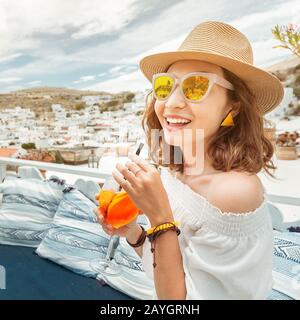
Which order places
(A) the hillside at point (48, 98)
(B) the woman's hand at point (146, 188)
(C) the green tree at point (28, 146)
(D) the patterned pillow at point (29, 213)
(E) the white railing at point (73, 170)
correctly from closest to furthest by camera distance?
(B) the woman's hand at point (146, 188) < (E) the white railing at point (73, 170) < (D) the patterned pillow at point (29, 213) < (A) the hillside at point (48, 98) < (C) the green tree at point (28, 146)

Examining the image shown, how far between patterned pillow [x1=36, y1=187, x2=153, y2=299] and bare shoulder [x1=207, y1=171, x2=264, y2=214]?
78 centimetres

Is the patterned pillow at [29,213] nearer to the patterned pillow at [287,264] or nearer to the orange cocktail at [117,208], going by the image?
the patterned pillow at [287,264]

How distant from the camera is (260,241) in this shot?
0.62 m

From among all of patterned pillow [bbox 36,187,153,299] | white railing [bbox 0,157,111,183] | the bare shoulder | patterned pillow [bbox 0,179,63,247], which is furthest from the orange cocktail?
patterned pillow [bbox 0,179,63,247]

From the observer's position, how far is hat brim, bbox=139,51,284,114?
0.64m

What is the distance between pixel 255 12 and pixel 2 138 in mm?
1922

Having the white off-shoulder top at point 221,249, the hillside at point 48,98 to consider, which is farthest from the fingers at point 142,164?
the hillside at point 48,98

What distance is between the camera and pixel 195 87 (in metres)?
0.63

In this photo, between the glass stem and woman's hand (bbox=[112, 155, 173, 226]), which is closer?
woman's hand (bbox=[112, 155, 173, 226])

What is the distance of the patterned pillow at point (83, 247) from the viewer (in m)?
1.33

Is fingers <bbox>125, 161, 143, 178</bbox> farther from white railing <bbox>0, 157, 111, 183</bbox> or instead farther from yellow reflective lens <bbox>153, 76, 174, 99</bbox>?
white railing <bbox>0, 157, 111, 183</bbox>

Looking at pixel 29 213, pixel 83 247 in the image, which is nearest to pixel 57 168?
pixel 29 213

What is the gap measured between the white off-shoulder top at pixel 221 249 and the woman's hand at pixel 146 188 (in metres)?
0.07

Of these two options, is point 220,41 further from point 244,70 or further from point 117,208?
point 117,208
